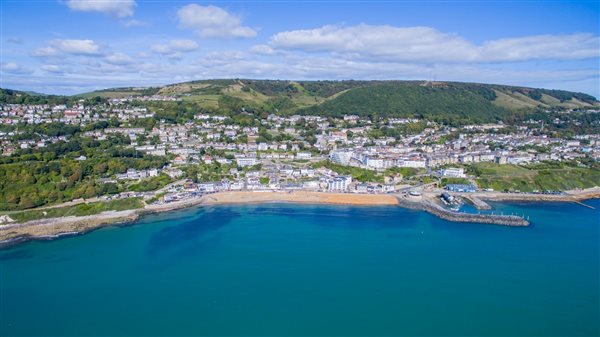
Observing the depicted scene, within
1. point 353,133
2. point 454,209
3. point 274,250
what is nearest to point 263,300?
point 274,250

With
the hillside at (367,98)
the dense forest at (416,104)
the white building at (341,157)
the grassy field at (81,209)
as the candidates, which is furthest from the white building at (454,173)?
the hillside at (367,98)

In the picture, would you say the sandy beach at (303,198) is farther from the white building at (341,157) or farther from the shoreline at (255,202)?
the white building at (341,157)

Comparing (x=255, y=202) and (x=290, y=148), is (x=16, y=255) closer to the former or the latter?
(x=255, y=202)

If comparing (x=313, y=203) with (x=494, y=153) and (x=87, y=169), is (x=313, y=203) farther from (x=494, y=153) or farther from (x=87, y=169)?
(x=494, y=153)

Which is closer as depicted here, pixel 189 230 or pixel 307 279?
pixel 307 279

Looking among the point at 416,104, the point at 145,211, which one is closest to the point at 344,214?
the point at 145,211

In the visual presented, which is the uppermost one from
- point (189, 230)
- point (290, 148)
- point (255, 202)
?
point (290, 148)
